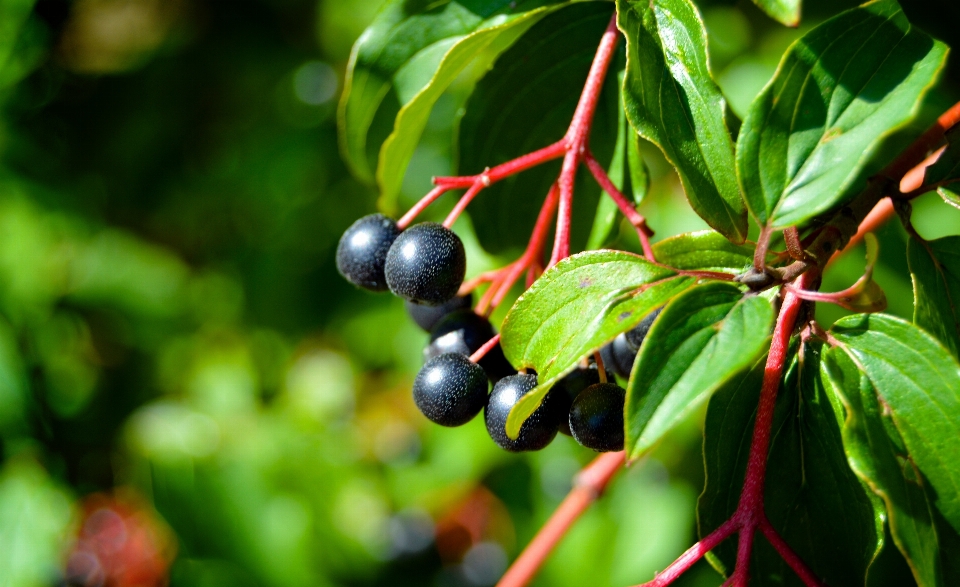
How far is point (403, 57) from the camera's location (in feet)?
4.44

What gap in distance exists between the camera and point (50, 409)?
118 inches

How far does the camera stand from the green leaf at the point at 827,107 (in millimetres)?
775

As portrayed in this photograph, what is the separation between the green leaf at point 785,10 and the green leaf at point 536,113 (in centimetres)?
37

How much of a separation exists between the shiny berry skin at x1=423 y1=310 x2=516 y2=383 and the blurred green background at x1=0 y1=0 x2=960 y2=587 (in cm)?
87

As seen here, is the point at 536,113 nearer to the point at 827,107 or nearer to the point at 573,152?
the point at 573,152

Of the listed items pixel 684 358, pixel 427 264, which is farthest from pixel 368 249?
pixel 684 358

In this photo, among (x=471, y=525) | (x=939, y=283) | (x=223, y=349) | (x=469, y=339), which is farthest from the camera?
(x=223, y=349)

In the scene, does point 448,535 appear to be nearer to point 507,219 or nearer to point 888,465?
point 507,219

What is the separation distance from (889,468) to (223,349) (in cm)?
282

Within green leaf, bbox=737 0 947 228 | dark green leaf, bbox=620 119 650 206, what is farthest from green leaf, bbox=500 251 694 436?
dark green leaf, bbox=620 119 650 206

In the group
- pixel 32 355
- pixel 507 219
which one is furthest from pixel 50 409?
pixel 507 219

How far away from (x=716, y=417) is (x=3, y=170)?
2.88m

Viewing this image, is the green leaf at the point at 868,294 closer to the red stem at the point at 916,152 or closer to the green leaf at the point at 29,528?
the red stem at the point at 916,152

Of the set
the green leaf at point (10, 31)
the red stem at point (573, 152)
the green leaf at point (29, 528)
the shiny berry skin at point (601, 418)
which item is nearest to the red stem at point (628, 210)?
the red stem at point (573, 152)
